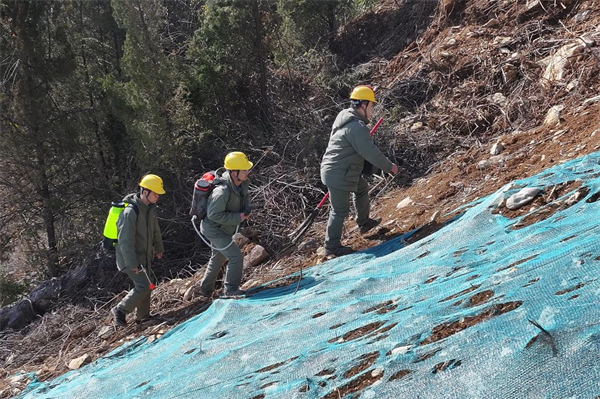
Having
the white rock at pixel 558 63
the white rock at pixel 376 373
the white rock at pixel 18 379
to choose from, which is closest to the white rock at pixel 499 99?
the white rock at pixel 558 63

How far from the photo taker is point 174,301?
5.95m

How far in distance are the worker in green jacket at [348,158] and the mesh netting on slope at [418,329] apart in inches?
18.8

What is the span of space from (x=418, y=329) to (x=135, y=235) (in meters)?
3.23

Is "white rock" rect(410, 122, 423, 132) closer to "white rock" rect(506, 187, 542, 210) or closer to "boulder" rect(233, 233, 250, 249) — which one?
"boulder" rect(233, 233, 250, 249)

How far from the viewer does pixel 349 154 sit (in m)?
4.96

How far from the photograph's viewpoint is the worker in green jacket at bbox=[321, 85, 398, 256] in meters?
4.77

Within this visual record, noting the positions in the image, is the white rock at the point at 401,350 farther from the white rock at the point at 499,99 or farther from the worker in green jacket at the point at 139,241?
the white rock at the point at 499,99

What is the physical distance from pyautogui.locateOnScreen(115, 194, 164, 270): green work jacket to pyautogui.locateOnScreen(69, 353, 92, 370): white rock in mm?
920

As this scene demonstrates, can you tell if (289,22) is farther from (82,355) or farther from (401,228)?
(82,355)

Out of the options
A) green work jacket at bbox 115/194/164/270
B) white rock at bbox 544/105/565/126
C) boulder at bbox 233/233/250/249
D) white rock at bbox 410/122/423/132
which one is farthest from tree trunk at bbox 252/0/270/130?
green work jacket at bbox 115/194/164/270

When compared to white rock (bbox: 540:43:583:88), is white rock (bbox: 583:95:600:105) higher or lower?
lower

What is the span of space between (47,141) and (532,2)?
8.57m

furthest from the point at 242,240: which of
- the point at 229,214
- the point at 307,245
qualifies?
the point at 229,214

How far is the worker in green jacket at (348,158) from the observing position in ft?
15.6
